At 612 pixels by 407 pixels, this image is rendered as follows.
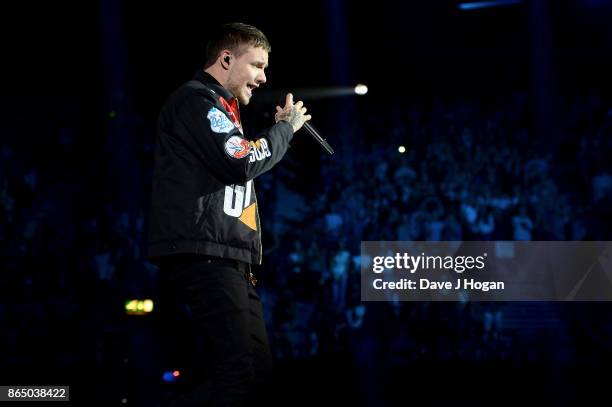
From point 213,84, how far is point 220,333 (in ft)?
3.15

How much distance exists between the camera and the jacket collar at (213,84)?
2.65 meters

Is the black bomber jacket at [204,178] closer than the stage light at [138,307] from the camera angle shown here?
Yes

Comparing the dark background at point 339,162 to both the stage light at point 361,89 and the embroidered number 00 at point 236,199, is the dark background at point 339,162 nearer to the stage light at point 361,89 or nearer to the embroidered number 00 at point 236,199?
the stage light at point 361,89

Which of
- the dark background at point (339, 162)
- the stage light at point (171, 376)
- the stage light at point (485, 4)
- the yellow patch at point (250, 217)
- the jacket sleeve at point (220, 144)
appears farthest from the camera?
the stage light at point (485, 4)

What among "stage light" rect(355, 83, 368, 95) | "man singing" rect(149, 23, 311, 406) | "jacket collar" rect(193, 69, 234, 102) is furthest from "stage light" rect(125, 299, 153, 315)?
"stage light" rect(355, 83, 368, 95)

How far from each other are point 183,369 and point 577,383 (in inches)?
128

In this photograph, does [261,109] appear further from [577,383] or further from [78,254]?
[577,383]

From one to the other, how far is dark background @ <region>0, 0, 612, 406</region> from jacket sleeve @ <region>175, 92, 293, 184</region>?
4.93 meters

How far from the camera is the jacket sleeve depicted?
2.41 metres

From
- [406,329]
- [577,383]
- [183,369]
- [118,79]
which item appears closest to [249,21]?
Result: [118,79]

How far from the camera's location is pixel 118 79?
30.4 ft

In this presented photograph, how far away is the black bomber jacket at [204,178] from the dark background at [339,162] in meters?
4.84

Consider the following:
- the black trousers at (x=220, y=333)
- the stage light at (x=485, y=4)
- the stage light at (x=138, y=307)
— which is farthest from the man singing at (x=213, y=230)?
the stage light at (x=485, y=4)

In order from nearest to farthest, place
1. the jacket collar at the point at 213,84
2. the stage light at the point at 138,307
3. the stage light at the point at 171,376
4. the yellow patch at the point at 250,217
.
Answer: the yellow patch at the point at 250,217
the jacket collar at the point at 213,84
the stage light at the point at 171,376
the stage light at the point at 138,307
